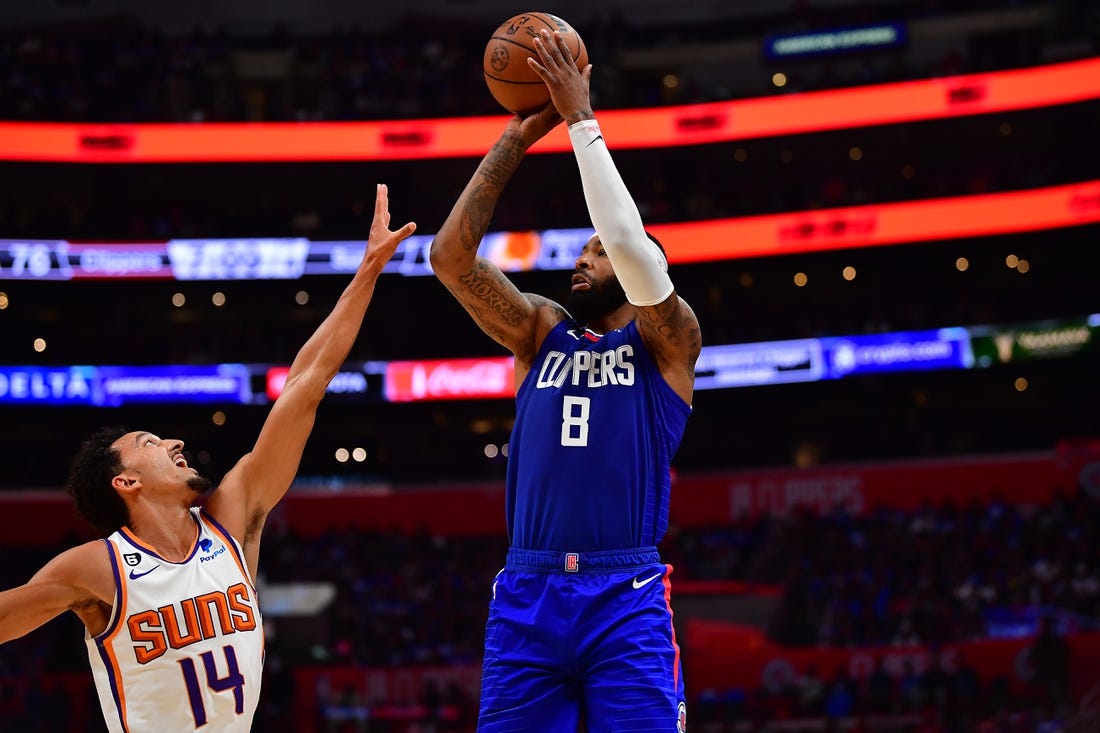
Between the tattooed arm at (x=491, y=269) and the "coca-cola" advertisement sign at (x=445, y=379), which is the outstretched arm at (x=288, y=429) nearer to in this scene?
the tattooed arm at (x=491, y=269)

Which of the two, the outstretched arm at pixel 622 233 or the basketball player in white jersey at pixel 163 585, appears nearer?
the basketball player in white jersey at pixel 163 585

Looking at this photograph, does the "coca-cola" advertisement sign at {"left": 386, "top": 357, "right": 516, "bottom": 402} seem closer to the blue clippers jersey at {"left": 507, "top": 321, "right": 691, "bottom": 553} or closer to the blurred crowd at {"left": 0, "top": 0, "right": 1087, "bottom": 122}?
the blurred crowd at {"left": 0, "top": 0, "right": 1087, "bottom": 122}

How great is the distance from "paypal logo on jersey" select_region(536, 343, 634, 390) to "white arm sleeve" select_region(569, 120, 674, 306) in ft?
0.89

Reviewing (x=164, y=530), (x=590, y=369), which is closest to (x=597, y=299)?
(x=590, y=369)

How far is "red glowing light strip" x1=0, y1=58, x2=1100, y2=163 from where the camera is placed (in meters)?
24.7

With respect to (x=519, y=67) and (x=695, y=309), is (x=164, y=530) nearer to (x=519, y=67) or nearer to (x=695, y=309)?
(x=519, y=67)

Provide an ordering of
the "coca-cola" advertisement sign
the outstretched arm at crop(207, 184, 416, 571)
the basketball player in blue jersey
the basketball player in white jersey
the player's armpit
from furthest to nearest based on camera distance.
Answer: the "coca-cola" advertisement sign
the outstretched arm at crop(207, 184, 416, 571)
the player's armpit
the basketball player in blue jersey
the basketball player in white jersey

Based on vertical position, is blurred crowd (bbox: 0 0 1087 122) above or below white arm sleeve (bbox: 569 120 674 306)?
above

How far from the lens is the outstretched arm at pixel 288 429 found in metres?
4.17

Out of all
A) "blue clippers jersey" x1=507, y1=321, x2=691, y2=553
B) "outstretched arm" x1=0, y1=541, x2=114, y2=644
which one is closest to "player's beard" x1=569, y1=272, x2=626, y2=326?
→ "blue clippers jersey" x1=507, y1=321, x2=691, y2=553

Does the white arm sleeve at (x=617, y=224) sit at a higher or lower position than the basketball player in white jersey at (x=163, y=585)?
higher

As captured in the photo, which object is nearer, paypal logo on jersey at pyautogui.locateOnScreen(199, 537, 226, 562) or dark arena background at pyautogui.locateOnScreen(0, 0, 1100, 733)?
paypal logo on jersey at pyautogui.locateOnScreen(199, 537, 226, 562)

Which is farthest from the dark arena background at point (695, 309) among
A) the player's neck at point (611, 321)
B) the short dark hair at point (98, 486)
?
the short dark hair at point (98, 486)

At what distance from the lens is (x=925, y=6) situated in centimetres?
2942
